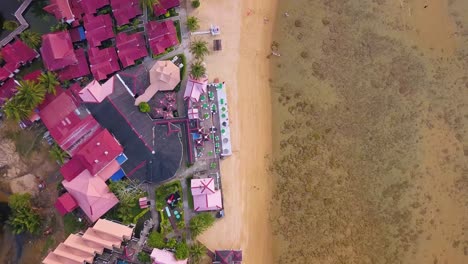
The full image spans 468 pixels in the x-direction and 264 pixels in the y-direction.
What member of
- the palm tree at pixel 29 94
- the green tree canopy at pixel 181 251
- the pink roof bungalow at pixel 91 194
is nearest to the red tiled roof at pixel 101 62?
the palm tree at pixel 29 94

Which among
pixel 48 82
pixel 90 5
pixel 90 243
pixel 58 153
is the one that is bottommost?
pixel 90 243

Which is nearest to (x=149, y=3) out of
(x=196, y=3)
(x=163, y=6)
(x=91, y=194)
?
(x=163, y=6)

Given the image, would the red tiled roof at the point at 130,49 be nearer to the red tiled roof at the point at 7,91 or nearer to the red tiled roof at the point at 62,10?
the red tiled roof at the point at 62,10

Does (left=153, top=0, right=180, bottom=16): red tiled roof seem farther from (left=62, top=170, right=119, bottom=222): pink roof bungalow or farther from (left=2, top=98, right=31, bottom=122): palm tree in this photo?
(left=62, top=170, right=119, bottom=222): pink roof bungalow

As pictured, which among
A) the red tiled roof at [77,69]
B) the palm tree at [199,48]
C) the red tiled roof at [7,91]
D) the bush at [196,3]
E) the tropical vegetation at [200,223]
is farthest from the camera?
the bush at [196,3]

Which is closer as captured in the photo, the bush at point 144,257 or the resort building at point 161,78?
the bush at point 144,257

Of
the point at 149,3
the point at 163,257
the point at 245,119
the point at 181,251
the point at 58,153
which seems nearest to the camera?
the point at 181,251

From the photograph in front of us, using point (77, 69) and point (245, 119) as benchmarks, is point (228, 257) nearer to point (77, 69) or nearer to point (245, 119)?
point (245, 119)

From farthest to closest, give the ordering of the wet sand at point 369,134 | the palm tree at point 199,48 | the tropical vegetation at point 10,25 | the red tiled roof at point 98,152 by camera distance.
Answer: the tropical vegetation at point 10,25
the wet sand at point 369,134
the palm tree at point 199,48
the red tiled roof at point 98,152
